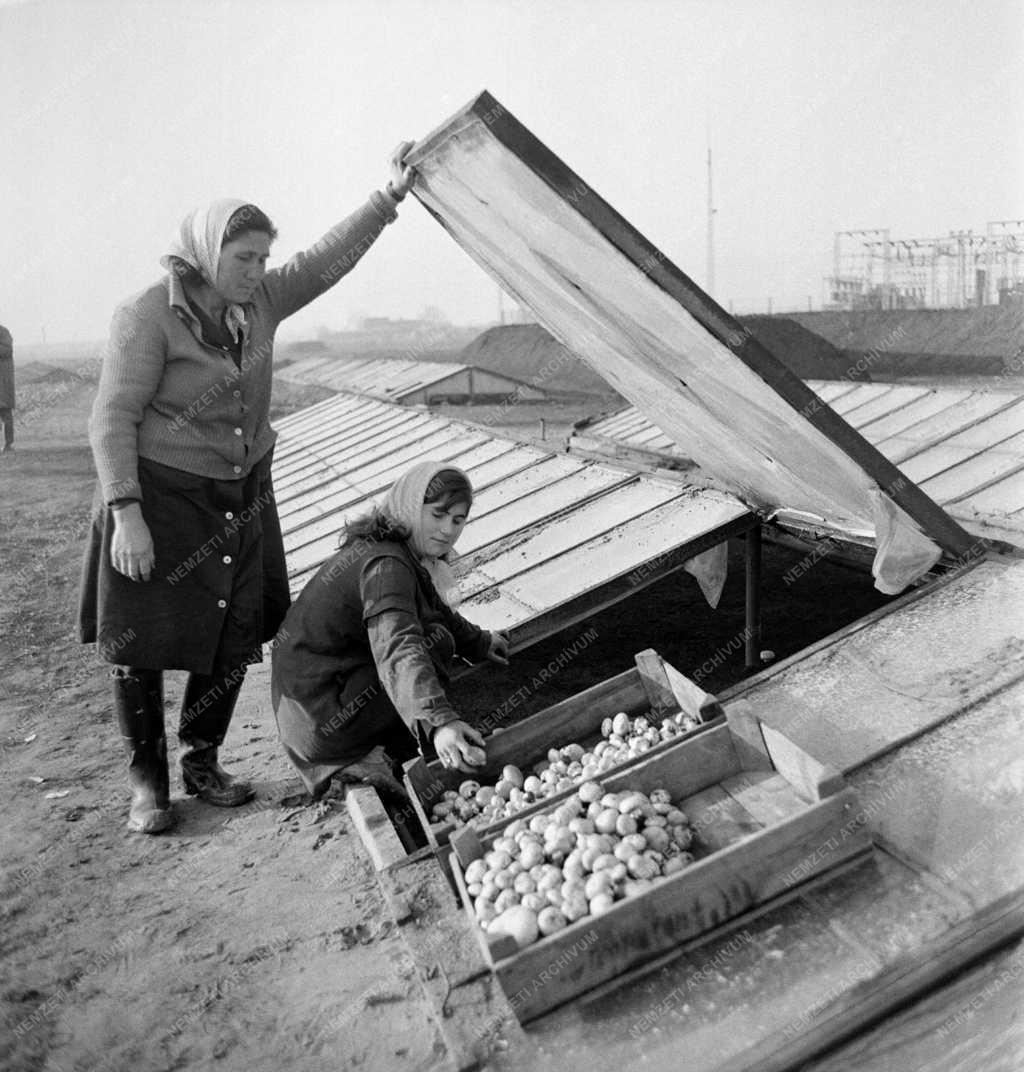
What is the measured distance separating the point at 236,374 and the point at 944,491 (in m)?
4.39

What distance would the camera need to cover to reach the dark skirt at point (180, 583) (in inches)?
140

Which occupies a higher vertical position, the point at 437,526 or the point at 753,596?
the point at 437,526

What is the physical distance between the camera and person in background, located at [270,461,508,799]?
337 cm

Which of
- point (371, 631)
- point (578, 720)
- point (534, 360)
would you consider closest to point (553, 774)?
point (578, 720)

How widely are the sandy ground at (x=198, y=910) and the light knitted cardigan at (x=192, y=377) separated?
140cm

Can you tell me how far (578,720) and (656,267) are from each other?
5.38 ft

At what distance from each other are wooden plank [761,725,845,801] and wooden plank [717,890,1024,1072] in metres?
0.43

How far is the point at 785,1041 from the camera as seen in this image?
2.18 metres

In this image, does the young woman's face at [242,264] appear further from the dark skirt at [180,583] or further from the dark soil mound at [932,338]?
the dark soil mound at [932,338]

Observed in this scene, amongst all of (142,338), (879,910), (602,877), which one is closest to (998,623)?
(879,910)

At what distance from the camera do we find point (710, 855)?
8.54 feet

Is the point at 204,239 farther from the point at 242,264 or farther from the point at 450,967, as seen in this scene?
the point at 450,967

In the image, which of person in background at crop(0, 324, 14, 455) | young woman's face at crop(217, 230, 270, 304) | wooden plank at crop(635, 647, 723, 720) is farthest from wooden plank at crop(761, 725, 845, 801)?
person in background at crop(0, 324, 14, 455)

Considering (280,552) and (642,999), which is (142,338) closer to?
(280,552)
